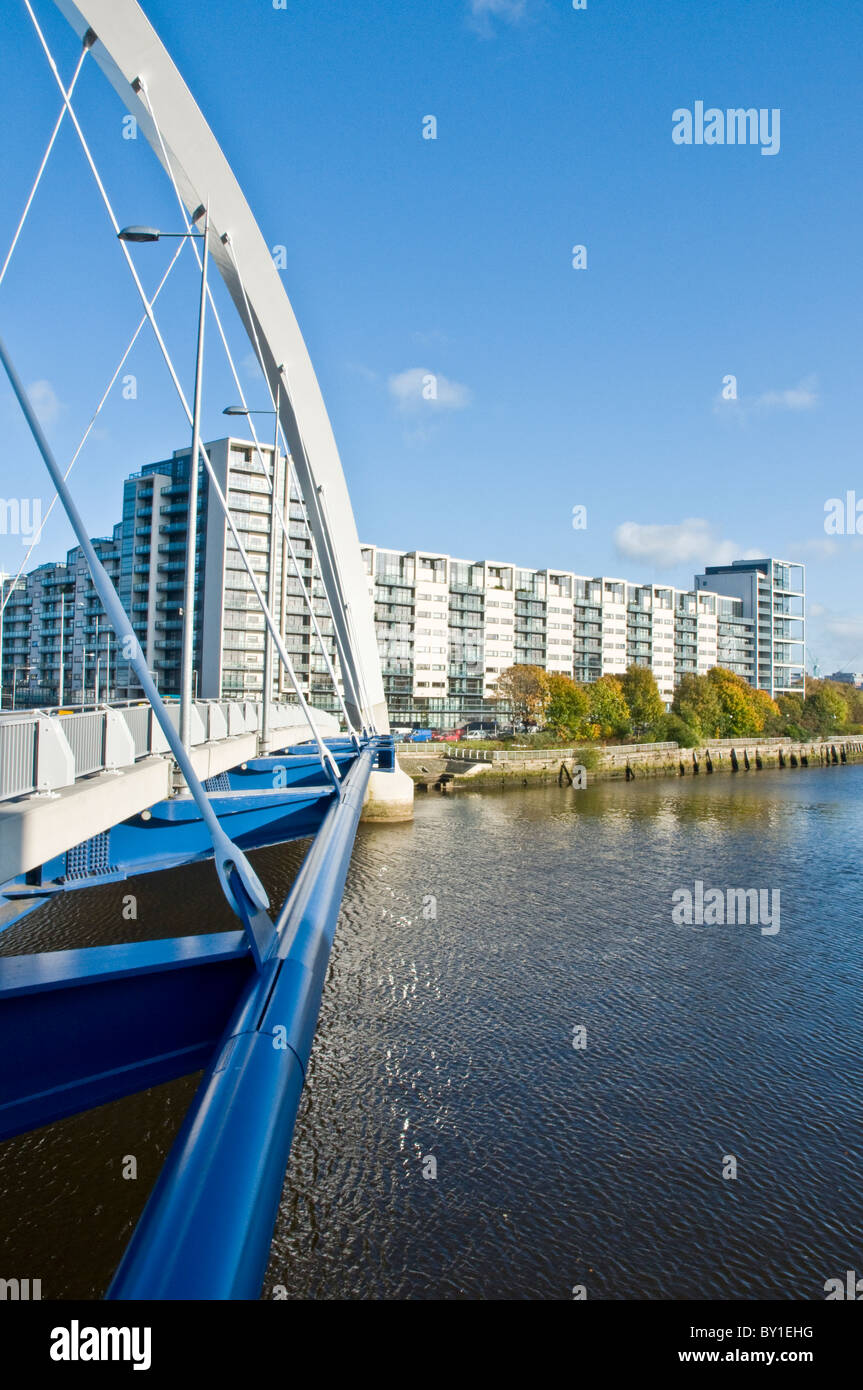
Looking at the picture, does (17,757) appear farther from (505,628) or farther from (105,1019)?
(505,628)

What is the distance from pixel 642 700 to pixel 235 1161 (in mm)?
77023

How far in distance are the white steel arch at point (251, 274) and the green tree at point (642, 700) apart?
1844 inches

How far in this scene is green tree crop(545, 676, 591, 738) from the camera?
2749 inches

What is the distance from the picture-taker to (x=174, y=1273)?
80.6 inches

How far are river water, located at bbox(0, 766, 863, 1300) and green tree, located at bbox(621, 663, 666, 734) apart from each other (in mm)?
54325

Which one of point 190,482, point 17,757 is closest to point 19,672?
point 190,482

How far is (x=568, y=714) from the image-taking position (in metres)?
70.2

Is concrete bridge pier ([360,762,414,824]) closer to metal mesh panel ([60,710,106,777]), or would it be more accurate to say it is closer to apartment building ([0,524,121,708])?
metal mesh panel ([60,710,106,777])

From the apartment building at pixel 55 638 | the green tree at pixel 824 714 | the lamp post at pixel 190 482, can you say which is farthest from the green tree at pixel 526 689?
the lamp post at pixel 190 482

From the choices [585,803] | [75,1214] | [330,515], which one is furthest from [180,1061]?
[585,803]

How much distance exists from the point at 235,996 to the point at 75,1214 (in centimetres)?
758

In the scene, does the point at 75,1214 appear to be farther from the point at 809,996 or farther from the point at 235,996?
the point at 809,996

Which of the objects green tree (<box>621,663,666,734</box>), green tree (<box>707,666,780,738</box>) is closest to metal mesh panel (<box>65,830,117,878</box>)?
green tree (<box>621,663,666,734</box>)

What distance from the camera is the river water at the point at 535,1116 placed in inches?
350
